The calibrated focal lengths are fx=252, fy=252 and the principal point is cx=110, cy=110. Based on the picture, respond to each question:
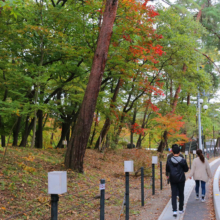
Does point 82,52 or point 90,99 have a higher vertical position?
point 82,52

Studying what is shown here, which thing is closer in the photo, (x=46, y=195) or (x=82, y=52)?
(x=46, y=195)

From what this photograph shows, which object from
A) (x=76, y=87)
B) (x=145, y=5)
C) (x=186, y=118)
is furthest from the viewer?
(x=186, y=118)

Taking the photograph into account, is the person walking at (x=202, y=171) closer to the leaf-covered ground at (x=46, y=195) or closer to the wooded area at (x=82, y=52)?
the leaf-covered ground at (x=46, y=195)

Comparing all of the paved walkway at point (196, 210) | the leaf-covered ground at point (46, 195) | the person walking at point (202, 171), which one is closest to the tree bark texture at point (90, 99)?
the leaf-covered ground at point (46, 195)

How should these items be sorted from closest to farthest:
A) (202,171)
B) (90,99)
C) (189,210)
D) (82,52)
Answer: (189,210) → (202,171) → (90,99) → (82,52)

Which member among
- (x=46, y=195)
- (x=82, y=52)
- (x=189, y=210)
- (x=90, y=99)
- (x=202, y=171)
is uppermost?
(x=82, y=52)

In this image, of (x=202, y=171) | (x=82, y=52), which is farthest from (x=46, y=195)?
(x=82, y=52)

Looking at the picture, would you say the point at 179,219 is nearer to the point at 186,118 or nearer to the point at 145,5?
the point at 145,5

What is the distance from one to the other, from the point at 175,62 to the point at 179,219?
14859 mm

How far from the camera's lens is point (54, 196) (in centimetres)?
328

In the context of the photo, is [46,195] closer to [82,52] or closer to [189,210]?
[189,210]

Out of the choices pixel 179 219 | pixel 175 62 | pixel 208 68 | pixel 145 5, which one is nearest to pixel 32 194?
pixel 179 219

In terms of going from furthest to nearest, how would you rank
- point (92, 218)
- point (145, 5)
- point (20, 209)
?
point (145, 5) → point (92, 218) → point (20, 209)

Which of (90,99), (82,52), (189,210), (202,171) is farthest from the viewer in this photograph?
(82,52)
